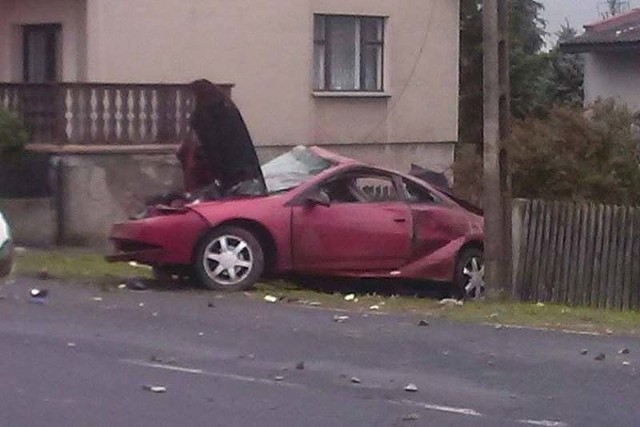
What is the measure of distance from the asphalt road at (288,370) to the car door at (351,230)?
→ 1948mm

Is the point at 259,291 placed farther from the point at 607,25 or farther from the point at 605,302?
the point at 607,25

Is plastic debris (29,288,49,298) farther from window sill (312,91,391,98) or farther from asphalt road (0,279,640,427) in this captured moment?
window sill (312,91,391,98)

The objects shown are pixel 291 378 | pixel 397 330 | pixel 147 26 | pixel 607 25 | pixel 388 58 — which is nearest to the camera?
pixel 291 378

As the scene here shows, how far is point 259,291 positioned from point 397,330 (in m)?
3.48

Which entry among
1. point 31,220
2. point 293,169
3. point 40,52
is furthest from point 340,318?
point 40,52

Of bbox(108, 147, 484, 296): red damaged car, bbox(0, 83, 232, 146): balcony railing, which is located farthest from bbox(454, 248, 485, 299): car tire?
bbox(0, 83, 232, 146): balcony railing

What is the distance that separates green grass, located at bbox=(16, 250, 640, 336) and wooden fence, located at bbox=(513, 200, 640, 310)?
0.70m

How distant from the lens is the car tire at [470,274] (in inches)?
746

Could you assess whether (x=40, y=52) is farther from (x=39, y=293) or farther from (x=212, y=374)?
(x=212, y=374)

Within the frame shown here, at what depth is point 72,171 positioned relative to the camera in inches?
961

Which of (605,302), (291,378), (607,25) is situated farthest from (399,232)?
(607,25)

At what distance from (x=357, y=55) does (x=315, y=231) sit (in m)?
11.2

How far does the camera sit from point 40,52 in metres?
27.4

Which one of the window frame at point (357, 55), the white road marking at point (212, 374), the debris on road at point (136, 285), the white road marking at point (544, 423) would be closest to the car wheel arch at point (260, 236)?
the debris on road at point (136, 285)
